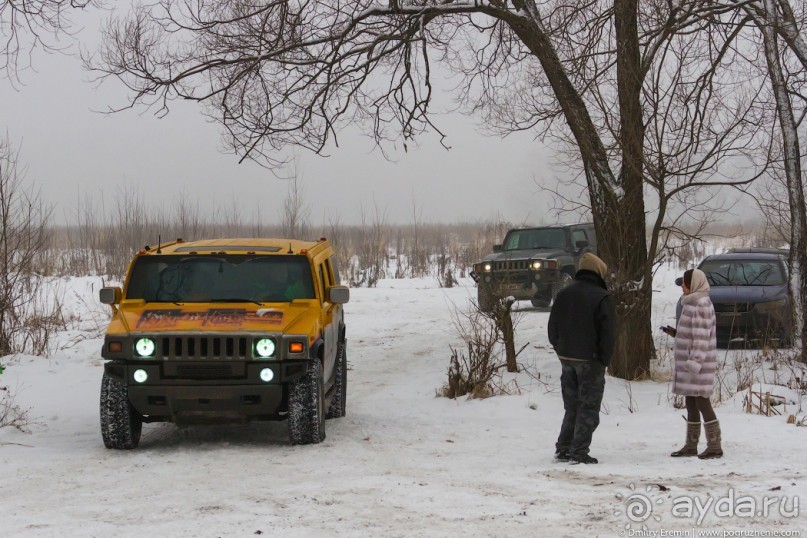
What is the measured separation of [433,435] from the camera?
8.76 m

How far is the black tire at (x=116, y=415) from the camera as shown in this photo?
7375 mm

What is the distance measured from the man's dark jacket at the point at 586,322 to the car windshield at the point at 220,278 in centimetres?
240

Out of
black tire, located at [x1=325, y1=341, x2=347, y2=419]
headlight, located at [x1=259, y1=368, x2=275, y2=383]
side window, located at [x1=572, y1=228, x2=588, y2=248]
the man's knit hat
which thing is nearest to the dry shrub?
black tire, located at [x1=325, y1=341, x2=347, y2=419]

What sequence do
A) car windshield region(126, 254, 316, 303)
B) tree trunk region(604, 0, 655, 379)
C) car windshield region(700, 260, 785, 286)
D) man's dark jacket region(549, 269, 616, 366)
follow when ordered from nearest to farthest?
man's dark jacket region(549, 269, 616, 366)
car windshield region(126, 254, 316, 303)
tree trunk region(604, 0, 655, 379)
car windshield region(700, 260, 785, 286)

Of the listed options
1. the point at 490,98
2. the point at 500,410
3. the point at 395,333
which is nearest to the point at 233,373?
the point at 500,410

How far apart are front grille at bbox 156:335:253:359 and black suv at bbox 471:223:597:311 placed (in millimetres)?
11061

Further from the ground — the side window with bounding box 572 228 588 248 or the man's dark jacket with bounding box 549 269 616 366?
the side window with bounding box 572 228 588 248

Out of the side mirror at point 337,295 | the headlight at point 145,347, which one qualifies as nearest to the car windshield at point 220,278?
the side mirror at point 337,295

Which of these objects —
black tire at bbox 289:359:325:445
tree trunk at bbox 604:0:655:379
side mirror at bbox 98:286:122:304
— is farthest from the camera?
tree trunk at bbox 604:0:655:379

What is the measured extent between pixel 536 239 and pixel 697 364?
13715 millimetres

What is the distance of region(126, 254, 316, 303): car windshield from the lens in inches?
323

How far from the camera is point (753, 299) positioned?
1503 centimetres

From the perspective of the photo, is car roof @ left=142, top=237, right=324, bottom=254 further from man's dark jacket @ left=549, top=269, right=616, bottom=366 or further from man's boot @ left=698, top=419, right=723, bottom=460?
Answer: man's boot @ left=698, top=419, right=723, bottom=460

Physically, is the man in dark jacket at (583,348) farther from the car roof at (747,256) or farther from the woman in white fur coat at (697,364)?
the car roof at (747,256)
